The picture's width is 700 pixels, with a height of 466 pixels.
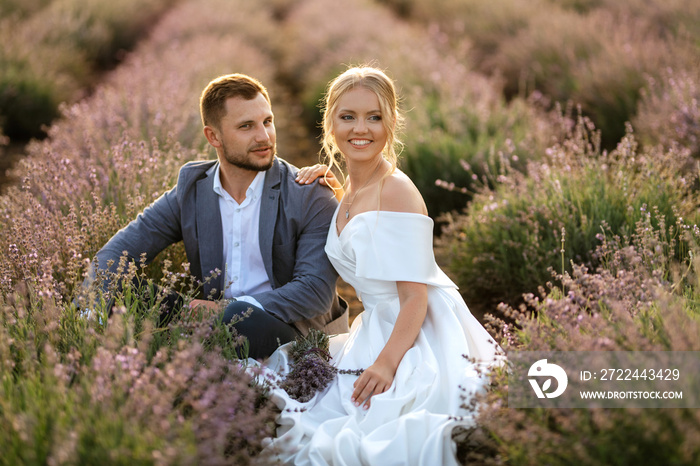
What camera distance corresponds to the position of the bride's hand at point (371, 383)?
2557mm

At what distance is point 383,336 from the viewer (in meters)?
2.84

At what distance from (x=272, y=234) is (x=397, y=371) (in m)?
0.97

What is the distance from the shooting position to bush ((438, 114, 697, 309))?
379 centimetres

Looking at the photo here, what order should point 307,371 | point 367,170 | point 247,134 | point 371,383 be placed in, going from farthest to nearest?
point 247,134, point 367,170, point 307,371, point 371,383

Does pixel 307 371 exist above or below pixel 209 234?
below

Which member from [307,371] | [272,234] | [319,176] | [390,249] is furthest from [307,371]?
[319,176]

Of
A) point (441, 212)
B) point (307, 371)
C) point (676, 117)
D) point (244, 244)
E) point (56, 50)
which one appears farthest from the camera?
point (56, 50)

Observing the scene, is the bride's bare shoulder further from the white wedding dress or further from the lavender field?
the lavender field

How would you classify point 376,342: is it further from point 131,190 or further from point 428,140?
point 428,140

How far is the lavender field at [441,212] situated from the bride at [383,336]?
5.8 inches

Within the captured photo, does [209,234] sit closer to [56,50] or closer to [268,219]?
[268,219]

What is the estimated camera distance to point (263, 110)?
322cm

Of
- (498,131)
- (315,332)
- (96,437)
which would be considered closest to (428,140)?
(498,131)

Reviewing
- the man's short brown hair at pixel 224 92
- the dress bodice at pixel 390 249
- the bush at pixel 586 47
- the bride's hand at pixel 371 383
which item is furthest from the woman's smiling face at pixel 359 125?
the bush at pixel 586 47
